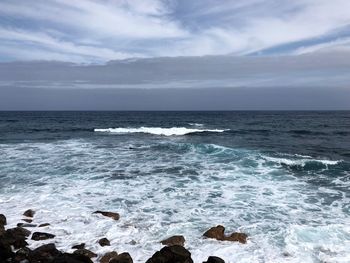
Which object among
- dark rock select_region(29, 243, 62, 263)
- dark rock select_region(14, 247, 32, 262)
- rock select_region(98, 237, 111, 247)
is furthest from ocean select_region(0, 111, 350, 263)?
dark rock select_region(14, 247, 32, 262)

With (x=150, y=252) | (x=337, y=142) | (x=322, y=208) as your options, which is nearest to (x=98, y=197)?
(x=150, y=252)

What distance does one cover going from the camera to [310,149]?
1073 inches

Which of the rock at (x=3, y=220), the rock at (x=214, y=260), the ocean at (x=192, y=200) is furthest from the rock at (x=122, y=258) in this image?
the rock at (x=3, y=220)

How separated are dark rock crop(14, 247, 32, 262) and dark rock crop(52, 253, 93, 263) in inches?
45.7

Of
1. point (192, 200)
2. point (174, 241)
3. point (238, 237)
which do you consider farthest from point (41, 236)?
point (192, 200)

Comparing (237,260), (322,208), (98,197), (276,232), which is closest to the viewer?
(237,260)

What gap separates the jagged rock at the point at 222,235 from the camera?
372 inches

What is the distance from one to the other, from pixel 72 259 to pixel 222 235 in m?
4.16

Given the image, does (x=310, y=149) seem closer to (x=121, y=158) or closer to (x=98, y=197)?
(x=121, y=158)

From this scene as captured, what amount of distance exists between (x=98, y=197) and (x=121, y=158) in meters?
9.09

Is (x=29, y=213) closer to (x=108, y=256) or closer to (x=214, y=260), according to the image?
(x=108, y=256)

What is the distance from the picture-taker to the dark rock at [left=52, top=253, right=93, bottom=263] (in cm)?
752

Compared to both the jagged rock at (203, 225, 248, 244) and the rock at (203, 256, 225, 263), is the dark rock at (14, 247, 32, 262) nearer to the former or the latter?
the rock at (203, 256, 225, 263)

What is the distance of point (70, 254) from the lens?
798 cm
